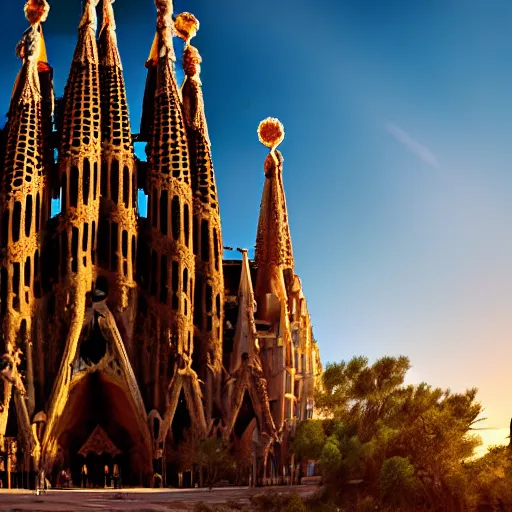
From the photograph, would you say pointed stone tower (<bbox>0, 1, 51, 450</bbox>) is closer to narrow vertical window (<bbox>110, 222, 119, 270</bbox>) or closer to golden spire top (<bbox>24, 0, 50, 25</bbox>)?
golden spire top (<bbox>24, 0, 50, 25</bbox>)

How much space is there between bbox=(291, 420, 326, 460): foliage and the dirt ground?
36.7 inches

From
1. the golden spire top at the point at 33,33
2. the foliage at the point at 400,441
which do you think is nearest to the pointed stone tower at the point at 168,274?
the golden spire top at the point at 33,33

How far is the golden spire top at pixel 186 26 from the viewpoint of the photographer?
39.1 meters

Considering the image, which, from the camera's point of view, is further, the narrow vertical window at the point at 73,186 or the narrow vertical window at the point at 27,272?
the narrow vertical window at the point at 73,186

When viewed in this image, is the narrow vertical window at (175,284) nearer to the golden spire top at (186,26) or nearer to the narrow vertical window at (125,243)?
Answer: the narrow vertical window at (125,243)

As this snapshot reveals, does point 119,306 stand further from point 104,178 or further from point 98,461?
point 98,461

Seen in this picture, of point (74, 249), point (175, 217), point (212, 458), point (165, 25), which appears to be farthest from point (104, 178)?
point (212, 458)

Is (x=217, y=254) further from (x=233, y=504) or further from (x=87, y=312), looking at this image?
(x=233, y=504)

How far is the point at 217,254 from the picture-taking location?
117ft

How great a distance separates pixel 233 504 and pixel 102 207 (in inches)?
513

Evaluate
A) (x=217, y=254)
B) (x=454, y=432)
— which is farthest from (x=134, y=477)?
(x=454, y=432)

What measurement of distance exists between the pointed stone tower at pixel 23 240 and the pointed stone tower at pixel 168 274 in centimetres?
330

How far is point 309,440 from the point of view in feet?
93.5

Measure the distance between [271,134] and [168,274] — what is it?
8.21 m
